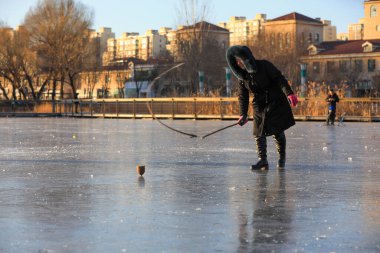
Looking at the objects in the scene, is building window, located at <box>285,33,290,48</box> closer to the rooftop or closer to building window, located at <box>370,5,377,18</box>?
the rooftop

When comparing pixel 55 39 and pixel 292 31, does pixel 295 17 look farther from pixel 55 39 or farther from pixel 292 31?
pixel 55 39

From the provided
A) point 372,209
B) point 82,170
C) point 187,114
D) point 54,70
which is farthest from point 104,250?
point 54,70

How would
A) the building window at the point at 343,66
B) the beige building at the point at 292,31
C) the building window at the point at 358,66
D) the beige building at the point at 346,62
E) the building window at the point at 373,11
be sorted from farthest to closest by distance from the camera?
the building window at the point at 373,11 < the beige building at the point at 292,31 < the building window at the point at 343,66 < the building window at the point at 358,66 < the beige building at the point at 346,62

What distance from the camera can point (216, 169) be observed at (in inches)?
479

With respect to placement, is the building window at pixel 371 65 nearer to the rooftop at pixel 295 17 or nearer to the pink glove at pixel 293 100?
the rooftop at pixel 295 17

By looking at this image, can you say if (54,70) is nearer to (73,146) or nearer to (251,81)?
(73,146)

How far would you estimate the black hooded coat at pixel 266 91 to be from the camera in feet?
39.1

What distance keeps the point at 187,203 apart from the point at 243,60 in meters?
4.04

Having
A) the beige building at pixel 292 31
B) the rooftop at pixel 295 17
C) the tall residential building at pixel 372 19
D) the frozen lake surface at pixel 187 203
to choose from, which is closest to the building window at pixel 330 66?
the beige building at pixel 292 31

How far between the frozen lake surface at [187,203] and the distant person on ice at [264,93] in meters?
0.62

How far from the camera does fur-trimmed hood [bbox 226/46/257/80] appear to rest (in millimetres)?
11789

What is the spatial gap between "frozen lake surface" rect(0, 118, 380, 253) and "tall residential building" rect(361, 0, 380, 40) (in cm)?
10313

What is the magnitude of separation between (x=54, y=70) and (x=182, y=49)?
54.3 ft

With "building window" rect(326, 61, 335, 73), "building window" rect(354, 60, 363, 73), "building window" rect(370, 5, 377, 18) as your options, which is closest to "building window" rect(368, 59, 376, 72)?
"building window" rect(354, 60, 363, 73)
